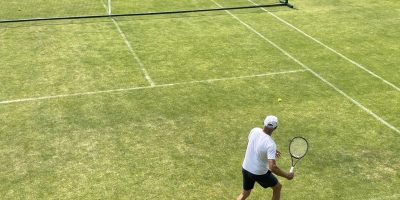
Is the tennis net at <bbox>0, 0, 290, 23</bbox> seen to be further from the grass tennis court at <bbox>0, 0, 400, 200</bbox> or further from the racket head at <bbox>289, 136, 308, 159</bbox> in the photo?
the racket head at <bbox>289, 136, 308, 159</bbox>

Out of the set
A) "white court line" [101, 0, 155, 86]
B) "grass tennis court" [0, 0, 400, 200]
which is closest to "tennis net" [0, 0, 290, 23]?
"white court line" [101, 0, 155, 86]

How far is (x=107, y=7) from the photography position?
22.9 meters

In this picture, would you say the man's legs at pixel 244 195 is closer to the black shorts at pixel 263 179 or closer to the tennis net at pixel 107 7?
the black shorts at pixel 263 179

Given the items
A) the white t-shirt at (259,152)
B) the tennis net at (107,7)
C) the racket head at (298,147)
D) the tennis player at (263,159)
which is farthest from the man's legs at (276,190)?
the tennis net at (107,7)

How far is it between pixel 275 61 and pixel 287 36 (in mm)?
2796

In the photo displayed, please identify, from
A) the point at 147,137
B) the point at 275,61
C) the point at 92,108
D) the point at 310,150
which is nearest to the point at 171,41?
the point at 275,61

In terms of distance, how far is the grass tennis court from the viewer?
10.8 meters

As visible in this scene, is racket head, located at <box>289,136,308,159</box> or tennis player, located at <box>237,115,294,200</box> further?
racket head, located at <box>289,136,308,159</box>

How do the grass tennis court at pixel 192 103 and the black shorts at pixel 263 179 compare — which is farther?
the grass tennis court at pixel 192 103

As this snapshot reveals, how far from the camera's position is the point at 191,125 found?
42.8 feet

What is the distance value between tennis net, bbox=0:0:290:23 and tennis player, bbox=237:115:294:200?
12916 millimetres

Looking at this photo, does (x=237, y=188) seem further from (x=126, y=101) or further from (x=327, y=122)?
(x=126, y=101)

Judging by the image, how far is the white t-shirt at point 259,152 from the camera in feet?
27.3

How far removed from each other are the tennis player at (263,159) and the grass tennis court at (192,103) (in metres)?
1.44
